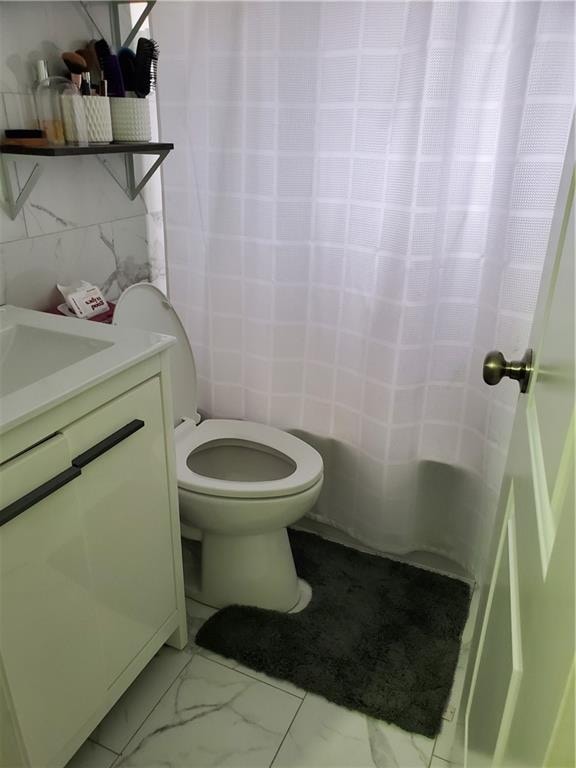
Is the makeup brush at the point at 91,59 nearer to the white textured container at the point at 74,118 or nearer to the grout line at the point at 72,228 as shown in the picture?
the white textured container at the point at 74,118

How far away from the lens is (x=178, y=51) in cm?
163

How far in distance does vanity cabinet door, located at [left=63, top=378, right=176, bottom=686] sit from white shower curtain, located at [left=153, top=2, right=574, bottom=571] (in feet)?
2.09

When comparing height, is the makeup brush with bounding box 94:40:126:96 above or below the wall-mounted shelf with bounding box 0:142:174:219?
above

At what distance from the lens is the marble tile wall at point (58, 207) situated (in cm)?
132

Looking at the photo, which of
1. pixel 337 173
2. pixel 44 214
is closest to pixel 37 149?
pixel 44 214

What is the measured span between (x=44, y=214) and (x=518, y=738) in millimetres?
1417

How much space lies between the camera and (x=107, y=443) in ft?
3.67

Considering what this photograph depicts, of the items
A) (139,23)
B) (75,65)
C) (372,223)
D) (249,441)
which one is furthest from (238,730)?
(139,23)

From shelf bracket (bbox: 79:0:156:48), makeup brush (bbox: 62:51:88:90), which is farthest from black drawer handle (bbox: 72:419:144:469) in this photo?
shelf bracket (bbox: 79:0:156:48)

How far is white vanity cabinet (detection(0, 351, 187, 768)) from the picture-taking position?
0.98 metres

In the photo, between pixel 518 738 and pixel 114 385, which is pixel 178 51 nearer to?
pixel 114 385

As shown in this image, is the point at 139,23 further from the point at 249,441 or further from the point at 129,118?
the point at 249,441

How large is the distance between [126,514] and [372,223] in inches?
37.2

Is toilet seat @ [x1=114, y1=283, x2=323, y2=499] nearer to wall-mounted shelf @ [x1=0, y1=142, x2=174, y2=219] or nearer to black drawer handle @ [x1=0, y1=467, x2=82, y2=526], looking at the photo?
wall-mounted shelf @ [x1=0, y1=142, x2=174, y2=219]
